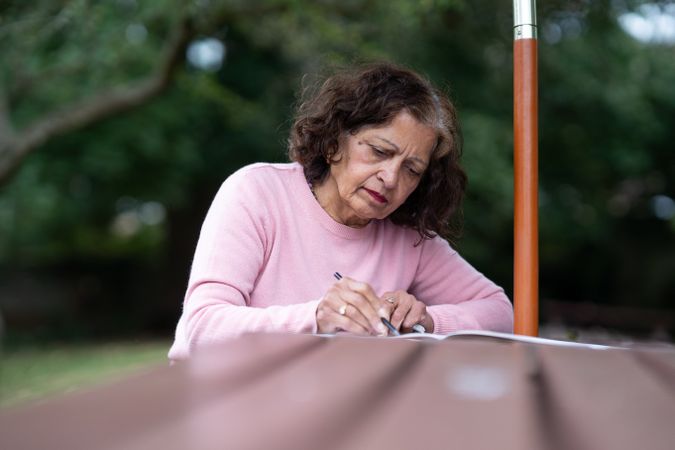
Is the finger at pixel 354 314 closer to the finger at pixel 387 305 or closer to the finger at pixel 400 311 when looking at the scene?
the finger at pixel 387 305

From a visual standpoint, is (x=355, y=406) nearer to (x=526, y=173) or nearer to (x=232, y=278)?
(x=232, y=278)

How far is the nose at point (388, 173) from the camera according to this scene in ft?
7.16

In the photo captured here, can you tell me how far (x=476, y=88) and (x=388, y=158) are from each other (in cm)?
1000

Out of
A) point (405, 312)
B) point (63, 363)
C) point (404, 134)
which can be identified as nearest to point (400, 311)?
point (405, 312)

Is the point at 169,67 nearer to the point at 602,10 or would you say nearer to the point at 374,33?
the point at 374,33

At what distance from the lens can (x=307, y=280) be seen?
217cm

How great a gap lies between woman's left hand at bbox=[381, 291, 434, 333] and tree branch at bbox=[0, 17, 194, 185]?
6278 mm

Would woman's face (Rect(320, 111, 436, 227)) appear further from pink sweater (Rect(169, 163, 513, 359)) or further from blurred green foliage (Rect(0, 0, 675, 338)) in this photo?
blurred green foliage (Rect(0, 0, 675, 338))

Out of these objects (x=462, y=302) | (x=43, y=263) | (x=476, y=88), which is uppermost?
→ (x=476, y=88)

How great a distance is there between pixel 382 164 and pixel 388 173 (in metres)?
0.03

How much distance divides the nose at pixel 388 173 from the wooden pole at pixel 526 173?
339 millimetres

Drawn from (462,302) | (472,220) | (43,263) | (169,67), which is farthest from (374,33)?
(43,263)

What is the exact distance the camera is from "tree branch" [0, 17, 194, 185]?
816cm

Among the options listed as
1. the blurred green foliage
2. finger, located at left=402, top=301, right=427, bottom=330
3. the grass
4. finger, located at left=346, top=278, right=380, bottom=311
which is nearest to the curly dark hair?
finger, located at left=402, top=301, right=427, bottom=330
